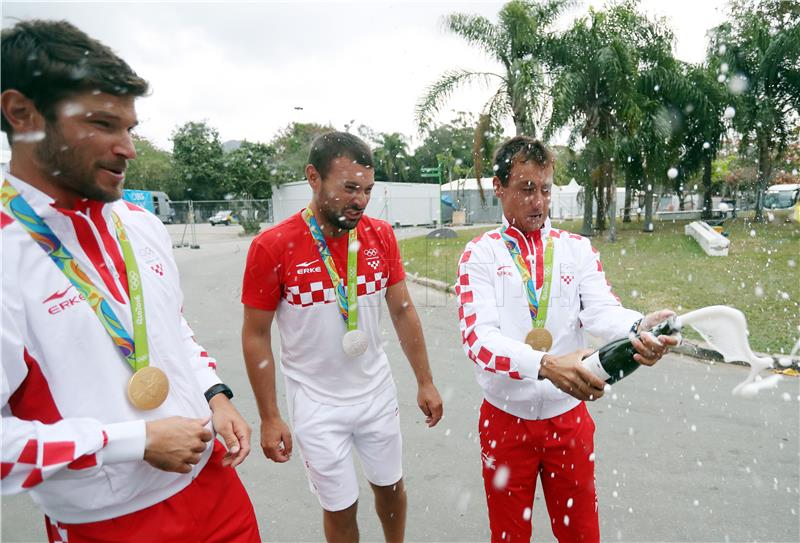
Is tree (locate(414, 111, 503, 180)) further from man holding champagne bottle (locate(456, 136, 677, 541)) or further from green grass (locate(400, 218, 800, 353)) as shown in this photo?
man holding champagne bottle (locate(456, 136, 677, 541))

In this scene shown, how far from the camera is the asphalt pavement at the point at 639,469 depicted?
10.2 feet

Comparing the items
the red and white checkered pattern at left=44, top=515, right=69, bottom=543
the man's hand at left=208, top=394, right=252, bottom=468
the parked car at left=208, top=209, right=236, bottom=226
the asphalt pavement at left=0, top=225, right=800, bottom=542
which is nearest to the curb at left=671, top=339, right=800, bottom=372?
the asphalt pavement at left=0, top=225, right=800, bottom=542

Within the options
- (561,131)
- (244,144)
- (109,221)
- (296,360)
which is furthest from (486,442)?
(244,144)

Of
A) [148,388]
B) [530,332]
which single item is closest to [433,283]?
[530,332]

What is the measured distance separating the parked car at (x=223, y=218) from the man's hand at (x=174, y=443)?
100 ft

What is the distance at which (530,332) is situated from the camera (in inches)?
92.3

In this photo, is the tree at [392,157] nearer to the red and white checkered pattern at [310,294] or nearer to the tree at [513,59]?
the tree at [513,59]

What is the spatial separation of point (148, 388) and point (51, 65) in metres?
0.97

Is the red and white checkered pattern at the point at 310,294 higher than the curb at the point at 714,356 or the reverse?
higher

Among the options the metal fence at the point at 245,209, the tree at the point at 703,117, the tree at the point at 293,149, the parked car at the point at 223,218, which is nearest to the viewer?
the tree at the point at 703,117

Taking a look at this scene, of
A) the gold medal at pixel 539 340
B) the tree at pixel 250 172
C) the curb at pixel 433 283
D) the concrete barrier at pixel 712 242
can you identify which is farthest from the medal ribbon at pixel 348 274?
the tree at pixel 250 172

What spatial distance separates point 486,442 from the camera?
2.43 m

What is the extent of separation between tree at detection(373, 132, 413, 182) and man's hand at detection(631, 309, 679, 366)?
44.0 metres

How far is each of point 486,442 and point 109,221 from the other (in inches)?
70.8
